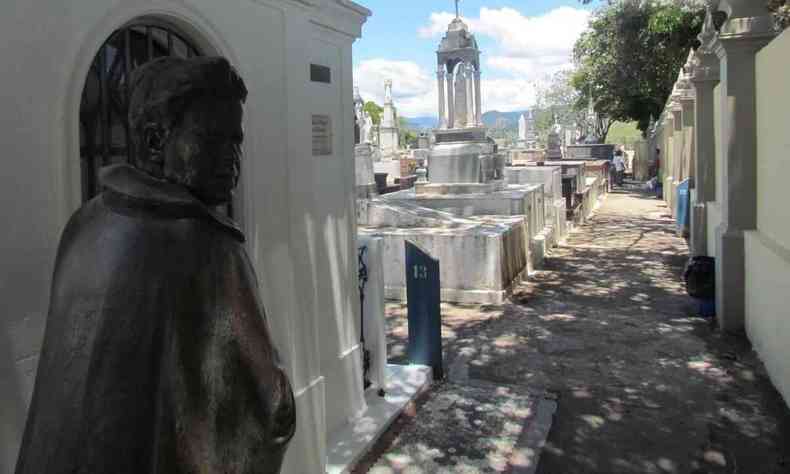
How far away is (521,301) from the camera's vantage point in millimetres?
8805

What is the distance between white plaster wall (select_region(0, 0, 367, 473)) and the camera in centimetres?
216

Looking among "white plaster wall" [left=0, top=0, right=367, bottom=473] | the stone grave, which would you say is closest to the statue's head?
"white plaster wall" [left=0, top=0, right=367, bottom=473]

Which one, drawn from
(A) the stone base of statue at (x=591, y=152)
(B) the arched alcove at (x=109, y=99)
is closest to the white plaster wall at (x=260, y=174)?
(B) the arched alcove at (x=109, y=99)

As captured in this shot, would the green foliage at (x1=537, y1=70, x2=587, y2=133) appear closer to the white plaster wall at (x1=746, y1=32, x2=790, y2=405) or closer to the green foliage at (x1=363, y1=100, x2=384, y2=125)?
the green foliage at (x1=363, y1=100, x2=384, y2=125)

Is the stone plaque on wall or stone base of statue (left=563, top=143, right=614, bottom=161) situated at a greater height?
stone base of statue (left=563, top=143, right=614, bottom=161)

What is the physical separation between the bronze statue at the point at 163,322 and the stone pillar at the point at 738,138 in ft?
22.8

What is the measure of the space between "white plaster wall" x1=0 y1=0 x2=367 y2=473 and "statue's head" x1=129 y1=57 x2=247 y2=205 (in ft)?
3.35

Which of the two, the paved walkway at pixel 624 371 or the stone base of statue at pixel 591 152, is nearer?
the paved walkway at pixel 624 371

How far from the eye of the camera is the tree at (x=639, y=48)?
21016mm

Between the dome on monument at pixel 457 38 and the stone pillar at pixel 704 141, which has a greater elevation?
the dome on monument at pixel 457 38

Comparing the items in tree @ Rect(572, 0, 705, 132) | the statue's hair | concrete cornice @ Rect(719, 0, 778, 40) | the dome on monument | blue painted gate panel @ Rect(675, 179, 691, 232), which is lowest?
blue painted gate panel @ Rect(675, 179, 691, 232)

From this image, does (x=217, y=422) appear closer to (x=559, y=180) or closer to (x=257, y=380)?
(x=257, y=380)

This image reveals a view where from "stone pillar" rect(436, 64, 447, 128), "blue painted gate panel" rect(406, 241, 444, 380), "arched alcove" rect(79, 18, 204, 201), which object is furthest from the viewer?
"stone pillar" rect(436, 64, 447, 128)

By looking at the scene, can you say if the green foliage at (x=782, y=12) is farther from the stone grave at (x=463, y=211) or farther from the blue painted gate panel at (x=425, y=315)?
the blue painted gate panel at (x=425, y=315)
